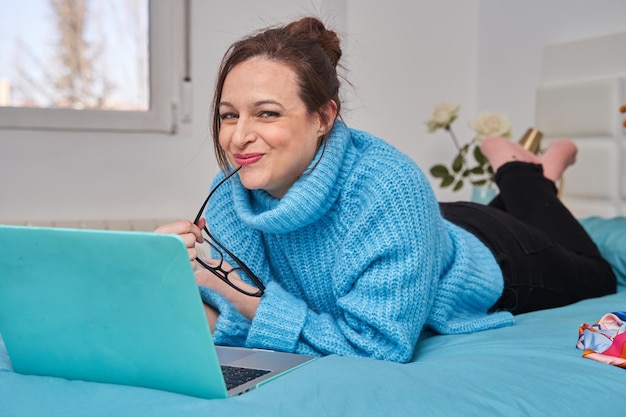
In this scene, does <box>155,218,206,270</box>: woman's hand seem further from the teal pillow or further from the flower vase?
the flower vase

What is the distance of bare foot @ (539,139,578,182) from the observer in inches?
91.8

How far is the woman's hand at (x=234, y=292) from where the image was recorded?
1.35 m

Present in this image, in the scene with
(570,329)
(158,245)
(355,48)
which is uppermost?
(355,48)

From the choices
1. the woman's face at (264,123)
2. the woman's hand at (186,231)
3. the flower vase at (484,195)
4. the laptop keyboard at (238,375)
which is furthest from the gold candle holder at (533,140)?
the laptop keyboard at (238,375)

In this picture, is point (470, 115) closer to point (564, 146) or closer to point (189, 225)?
point (564, 146)

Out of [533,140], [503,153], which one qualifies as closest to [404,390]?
[503,153]

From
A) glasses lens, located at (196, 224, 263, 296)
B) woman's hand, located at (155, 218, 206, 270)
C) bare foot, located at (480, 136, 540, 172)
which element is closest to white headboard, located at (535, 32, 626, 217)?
bare foot, located at (480, 136, 540, 172)

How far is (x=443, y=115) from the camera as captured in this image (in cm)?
277

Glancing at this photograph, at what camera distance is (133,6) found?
2.91 meters

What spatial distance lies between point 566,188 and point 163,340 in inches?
84.0

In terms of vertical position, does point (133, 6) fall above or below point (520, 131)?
above

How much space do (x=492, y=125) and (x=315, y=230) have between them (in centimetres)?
140

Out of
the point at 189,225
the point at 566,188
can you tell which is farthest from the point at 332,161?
the point at 566,188

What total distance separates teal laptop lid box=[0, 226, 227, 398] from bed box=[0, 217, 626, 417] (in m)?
0.03
